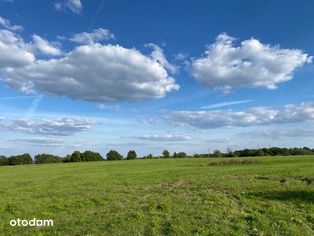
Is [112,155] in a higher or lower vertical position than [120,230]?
higher

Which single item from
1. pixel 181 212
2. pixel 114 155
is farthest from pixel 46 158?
pixel 181 212

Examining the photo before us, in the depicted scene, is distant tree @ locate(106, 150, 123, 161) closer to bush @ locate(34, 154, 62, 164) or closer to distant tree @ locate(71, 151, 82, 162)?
distant tree @ locate(71, 151, 82, 162)

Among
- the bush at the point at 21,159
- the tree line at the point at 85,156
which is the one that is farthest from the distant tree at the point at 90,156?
the bush at the point at 21,159

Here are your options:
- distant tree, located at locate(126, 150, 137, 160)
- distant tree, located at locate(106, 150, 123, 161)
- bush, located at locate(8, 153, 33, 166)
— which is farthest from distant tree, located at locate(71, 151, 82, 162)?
distant tree, located at locate(126, 150, 137, 160)

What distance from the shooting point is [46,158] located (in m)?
130

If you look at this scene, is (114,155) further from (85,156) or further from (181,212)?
(181,212)

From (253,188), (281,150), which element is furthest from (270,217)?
(281,150)

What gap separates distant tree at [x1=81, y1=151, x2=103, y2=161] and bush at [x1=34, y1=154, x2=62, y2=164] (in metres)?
9.23

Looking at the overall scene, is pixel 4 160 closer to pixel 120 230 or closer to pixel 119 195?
pixel 119 195

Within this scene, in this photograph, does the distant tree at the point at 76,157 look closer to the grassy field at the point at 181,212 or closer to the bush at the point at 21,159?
the bush at the point at 21,159

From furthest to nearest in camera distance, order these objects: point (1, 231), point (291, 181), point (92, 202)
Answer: point (291, 181) → point (92, 202) → point (1, 231)

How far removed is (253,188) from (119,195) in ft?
26.6

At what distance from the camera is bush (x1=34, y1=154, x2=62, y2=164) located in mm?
127756

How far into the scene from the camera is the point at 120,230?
39.1 ft
